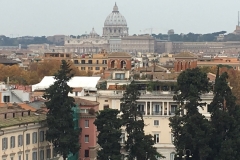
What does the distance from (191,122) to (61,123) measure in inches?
223

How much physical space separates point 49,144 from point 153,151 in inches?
185

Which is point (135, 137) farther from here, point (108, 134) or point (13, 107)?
point (13, 107)

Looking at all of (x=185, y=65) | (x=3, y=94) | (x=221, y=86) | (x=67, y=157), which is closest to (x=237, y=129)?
(x=221, y=86)

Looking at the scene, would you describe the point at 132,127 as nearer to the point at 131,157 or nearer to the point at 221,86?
the point at 131,157

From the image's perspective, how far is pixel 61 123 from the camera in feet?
157

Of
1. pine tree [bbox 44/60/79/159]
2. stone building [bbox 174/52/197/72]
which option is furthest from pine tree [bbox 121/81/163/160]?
stone building [bbox 174/52/197/72]

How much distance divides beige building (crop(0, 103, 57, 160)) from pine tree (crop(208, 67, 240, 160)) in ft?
23.8

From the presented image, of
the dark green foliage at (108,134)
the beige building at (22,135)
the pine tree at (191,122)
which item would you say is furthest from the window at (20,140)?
the pine tree at (191,122)

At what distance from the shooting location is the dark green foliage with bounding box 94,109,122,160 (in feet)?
156

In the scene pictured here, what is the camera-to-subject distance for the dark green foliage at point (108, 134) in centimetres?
4750

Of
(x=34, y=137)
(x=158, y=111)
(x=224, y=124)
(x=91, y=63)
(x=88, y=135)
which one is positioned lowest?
(x=88, y=135)

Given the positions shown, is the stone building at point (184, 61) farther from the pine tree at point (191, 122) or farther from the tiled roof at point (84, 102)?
the pine tree at point (191, 122)

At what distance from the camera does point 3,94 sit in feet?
177

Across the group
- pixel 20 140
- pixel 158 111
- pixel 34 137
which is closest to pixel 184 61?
pixel 158 111
